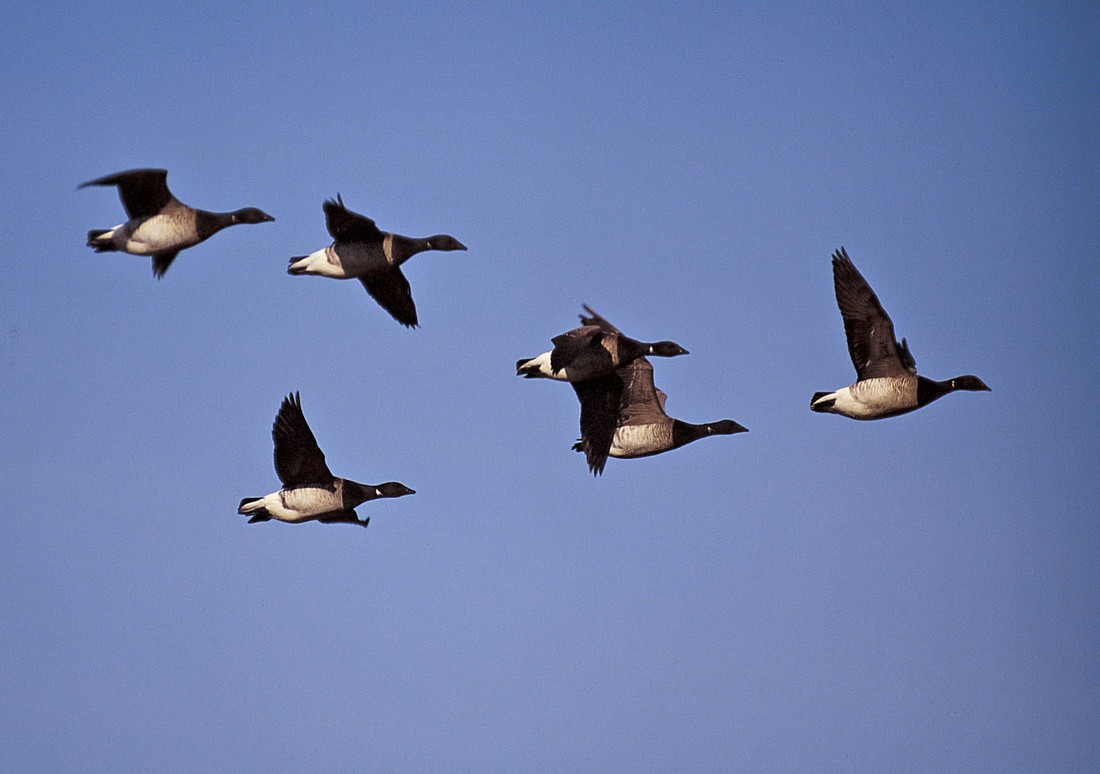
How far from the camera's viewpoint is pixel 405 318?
21719mm

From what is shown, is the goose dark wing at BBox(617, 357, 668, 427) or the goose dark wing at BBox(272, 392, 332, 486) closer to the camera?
the goose dark wing at BBox(272, 392, 332, 486)

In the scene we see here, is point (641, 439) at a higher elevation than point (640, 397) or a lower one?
lower

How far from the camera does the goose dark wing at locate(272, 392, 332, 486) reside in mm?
20766

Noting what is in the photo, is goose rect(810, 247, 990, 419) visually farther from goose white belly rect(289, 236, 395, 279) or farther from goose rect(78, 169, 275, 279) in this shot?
goose rect(78, 169, 275, 279)

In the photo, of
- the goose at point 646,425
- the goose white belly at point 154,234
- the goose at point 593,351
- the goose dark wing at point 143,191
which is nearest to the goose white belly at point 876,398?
the goose at point 593,351

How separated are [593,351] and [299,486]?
457 cm

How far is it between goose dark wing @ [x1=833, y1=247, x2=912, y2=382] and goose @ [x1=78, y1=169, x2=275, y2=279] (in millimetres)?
8028

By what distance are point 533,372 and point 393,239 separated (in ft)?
9.17

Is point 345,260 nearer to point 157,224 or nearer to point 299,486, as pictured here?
point 157,224

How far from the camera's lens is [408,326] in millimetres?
21797

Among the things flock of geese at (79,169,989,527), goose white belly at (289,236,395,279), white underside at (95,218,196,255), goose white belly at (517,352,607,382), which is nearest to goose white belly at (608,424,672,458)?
flock of geese at (79,169,989,527)

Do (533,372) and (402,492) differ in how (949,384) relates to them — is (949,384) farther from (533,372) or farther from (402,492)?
(402,492)

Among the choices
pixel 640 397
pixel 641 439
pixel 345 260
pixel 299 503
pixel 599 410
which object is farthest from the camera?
pixel 640 397

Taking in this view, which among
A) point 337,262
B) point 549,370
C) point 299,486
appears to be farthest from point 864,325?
point 299,486
